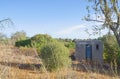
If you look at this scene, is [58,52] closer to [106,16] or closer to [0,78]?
[106,16]

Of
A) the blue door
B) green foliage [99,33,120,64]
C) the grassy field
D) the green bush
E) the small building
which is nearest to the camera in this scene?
the grassy field

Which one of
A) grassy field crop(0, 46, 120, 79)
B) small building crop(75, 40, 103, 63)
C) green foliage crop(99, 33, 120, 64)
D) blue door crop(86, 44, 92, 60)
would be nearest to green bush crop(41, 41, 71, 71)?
grassy field crop(0, 46, 120, 79)

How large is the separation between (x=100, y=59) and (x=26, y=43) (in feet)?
42.0

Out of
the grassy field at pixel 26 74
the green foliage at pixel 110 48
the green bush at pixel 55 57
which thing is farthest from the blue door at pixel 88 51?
the grassy field at pixel 26 74

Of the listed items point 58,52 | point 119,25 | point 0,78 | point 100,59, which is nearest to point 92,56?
point 100,59

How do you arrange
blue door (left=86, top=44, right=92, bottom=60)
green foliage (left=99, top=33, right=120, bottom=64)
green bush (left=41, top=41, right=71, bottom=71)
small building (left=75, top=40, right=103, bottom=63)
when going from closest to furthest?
green bush (left=41, top=41, right=71, bottom=71), green foliage (left=99, top=33, right=120, bottom=64), small building (left=75, top=40, right=103, bottom=63), blue door (left=86, top=44, right=92, bottom=60)

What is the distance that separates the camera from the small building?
30281 mm

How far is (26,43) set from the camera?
40219mm

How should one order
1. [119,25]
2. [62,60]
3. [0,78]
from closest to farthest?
1. [0,78]
2. [62,60]
3. [119,25]

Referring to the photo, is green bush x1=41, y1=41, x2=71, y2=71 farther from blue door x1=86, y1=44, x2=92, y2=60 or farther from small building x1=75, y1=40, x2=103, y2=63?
blue door x1=86, y1=44, x2=92, y2=60

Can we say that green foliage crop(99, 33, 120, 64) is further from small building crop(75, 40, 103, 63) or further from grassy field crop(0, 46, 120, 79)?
grassy field crop(0, 46, 120, 79)

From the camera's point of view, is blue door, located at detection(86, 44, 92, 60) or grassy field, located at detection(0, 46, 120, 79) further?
blue door, located at detection(86, 44, 92, 60)

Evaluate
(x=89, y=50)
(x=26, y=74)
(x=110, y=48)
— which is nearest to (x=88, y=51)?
(x=89, y=50)

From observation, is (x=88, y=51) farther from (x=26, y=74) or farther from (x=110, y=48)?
(x=26, y=74)
